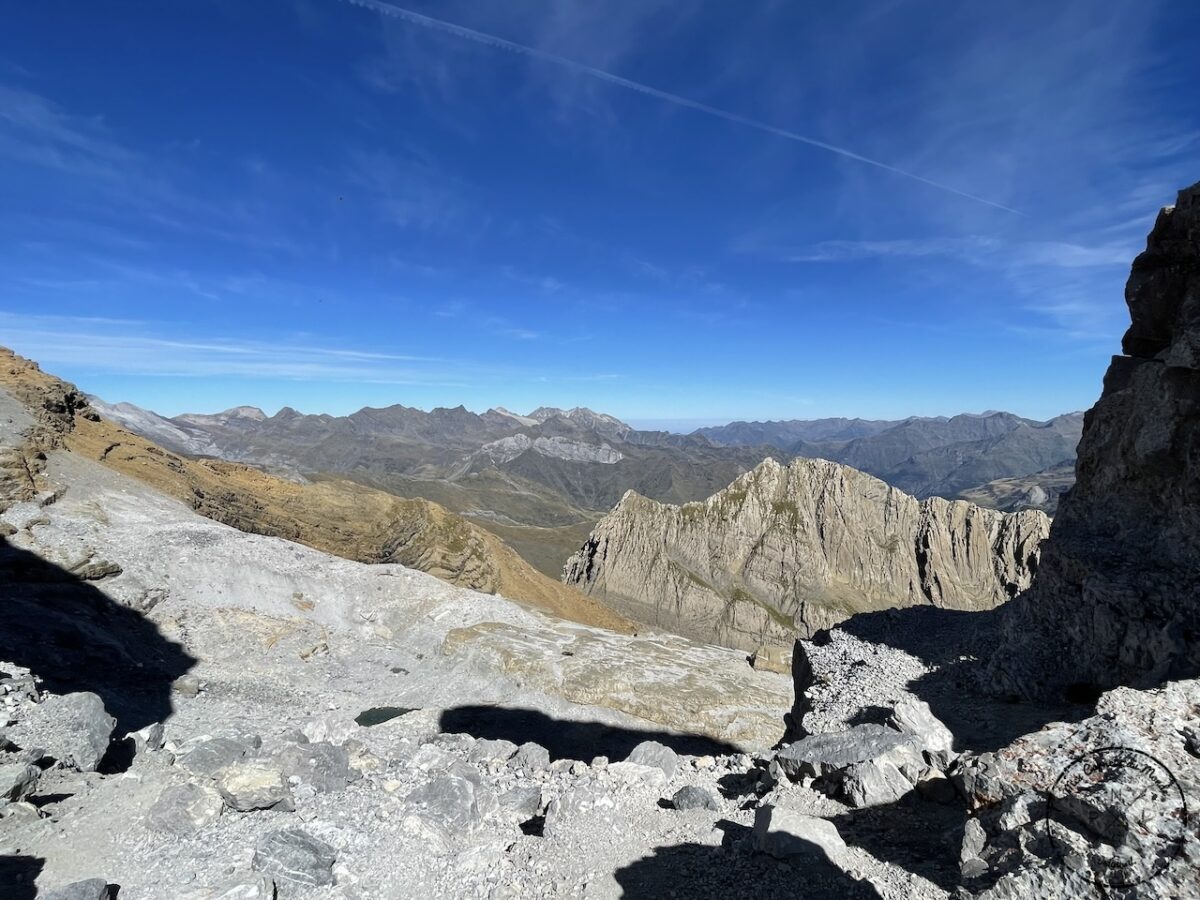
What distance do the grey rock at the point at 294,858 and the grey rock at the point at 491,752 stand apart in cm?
693

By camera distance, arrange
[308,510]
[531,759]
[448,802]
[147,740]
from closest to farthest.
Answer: [448,802] → [147,740] → [531,759] → [308,510]

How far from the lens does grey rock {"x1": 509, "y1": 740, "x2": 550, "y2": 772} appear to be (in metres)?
18.9

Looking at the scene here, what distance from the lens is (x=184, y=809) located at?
13.7 meters

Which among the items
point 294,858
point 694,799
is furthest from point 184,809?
point 694,799

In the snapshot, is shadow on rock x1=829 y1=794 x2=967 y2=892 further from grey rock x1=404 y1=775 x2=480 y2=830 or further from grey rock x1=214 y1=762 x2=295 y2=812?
grey rock x1=214 y1=762 x2=295 y2=812

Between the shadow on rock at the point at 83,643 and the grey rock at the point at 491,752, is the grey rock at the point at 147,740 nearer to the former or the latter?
the shadow on rock at the point at 83,643

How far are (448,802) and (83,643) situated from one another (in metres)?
29.5

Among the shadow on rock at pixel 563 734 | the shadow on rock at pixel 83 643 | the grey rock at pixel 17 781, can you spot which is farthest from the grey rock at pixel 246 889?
the shadow on rock at pixel 563 734

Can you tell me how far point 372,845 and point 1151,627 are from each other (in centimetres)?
2319

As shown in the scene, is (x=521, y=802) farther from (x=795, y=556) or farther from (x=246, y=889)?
A: (x=795, y=556)

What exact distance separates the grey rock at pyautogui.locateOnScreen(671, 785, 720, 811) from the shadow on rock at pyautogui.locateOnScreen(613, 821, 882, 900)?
153 cm

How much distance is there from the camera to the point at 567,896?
12.1 m

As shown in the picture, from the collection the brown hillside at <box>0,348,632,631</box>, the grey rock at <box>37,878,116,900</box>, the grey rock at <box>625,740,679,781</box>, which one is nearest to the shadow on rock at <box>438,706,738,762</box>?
the grey rock at <box>625,740,679,781</box>

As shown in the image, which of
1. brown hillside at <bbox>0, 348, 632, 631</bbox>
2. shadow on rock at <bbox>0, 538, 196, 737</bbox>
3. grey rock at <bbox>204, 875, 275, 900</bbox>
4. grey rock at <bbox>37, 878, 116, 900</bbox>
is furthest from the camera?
brown hillside at <bbox>0, 348, 632, 631</bbox>
